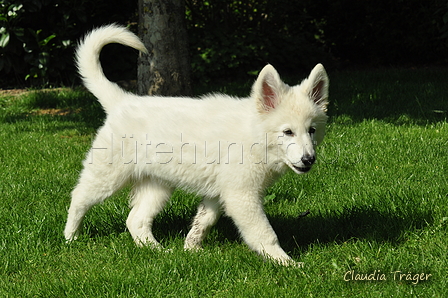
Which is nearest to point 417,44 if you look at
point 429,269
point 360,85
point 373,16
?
point 373,16

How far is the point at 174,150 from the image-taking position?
3672mm

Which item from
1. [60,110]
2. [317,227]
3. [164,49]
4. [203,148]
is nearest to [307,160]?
[203,148]

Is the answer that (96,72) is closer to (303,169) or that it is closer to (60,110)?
(303,169)

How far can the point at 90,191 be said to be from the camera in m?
3.84

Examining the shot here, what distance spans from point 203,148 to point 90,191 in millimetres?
932

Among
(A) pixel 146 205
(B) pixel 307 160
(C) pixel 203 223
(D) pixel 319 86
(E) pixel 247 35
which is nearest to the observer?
(B) pixel 307 160

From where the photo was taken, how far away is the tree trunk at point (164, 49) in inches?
250

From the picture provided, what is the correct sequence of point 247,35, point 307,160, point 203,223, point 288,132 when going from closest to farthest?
1. point 307,160
2. point 288,132
3. point 203,223
4. point 247,35

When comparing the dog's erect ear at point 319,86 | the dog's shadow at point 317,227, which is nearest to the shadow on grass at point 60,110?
the dog's shadow at point 317,227

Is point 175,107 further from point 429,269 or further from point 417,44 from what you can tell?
point 417,44

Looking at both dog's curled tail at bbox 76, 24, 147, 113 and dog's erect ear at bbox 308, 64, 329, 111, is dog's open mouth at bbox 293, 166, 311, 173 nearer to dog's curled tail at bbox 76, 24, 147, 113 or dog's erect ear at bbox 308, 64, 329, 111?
dog's erect ear at bbox 308, 64, 329, 111

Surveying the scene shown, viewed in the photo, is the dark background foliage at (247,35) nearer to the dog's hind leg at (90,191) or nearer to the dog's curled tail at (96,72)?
the dog's curled tail at (96,72)

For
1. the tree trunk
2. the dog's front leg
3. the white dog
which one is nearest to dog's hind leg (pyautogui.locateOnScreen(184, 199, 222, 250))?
the white dog

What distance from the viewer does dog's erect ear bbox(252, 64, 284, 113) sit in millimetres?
3354
